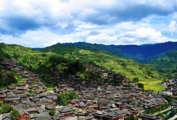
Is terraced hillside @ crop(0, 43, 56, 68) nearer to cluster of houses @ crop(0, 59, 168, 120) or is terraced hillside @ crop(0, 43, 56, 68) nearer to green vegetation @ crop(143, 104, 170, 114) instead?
cluster of houses @ crop(0, 59, 168, 120)

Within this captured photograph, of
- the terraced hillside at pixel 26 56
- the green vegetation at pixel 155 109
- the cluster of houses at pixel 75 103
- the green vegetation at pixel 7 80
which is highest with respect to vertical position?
the terraced hillside at pixel 26 56

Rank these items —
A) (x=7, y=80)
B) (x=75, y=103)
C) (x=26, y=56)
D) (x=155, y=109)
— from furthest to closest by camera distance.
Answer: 1. (x=26, y=56)
2. (x=7, y=80)
3. (x=155, y=109)
4. (x=75, y=103)

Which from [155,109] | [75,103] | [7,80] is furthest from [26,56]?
[155,109]

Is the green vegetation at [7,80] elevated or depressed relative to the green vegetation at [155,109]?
elevated

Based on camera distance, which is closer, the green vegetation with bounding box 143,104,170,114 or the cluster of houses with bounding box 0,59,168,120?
the cluster of houses with bounding box 0,59,168,120

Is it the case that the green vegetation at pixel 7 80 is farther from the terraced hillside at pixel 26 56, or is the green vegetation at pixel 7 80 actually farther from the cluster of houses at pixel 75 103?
the terraced hillside at pixel 26 56

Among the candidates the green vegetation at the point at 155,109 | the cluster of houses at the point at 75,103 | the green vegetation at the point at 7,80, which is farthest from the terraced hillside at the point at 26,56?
the green vegetation at the point at 155,109

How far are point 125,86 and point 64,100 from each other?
41480mm

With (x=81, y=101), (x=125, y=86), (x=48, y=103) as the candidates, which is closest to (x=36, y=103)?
(x=48, y=103)

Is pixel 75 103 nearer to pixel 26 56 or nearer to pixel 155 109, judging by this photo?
pixel 155 109

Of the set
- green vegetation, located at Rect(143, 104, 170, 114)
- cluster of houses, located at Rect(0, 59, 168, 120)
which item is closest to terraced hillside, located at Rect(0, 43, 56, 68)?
cluster of houses, located at Rect(0, 59, 168, 120)

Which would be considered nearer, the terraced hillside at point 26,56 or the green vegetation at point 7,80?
the green vegetation at point 7,80

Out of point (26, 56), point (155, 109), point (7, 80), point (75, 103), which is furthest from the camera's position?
point (26, 56)

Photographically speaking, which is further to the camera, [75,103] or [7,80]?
[7,80]
